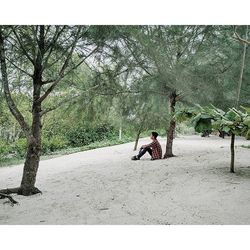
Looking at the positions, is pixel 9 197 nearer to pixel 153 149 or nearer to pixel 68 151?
pixel 68 151

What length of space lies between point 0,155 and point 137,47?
4.68 feet

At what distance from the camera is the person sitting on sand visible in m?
3.29

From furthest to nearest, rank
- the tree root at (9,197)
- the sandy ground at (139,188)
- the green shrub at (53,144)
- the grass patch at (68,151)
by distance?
the green shrub at (53,144)
the grass patch at (68,151)
the tree root at (9,197)
the sandy ground at (139,188)

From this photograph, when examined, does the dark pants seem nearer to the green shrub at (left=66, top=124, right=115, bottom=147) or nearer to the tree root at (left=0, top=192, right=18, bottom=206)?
the green shrub at (left=66, top=124, right=115, bottom=147)

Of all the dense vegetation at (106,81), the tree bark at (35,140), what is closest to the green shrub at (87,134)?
the dense vegetation at (106,81)

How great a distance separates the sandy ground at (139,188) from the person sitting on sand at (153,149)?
43 mm

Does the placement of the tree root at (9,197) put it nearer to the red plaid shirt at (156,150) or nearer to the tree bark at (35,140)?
the tree bark at (35,140)

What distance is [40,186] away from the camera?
122 inches

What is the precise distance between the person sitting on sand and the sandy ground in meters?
0.04

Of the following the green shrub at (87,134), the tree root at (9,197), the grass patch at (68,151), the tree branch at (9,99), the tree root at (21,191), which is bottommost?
the tree root at (9,197)

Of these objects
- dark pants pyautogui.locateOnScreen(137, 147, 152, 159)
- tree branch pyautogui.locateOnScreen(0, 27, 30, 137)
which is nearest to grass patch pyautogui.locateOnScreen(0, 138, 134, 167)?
dark pants pyautogui.locateOnScreen(137, 147, 152, 159)

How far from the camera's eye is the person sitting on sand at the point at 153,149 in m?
3.29

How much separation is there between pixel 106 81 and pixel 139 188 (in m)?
0.97
